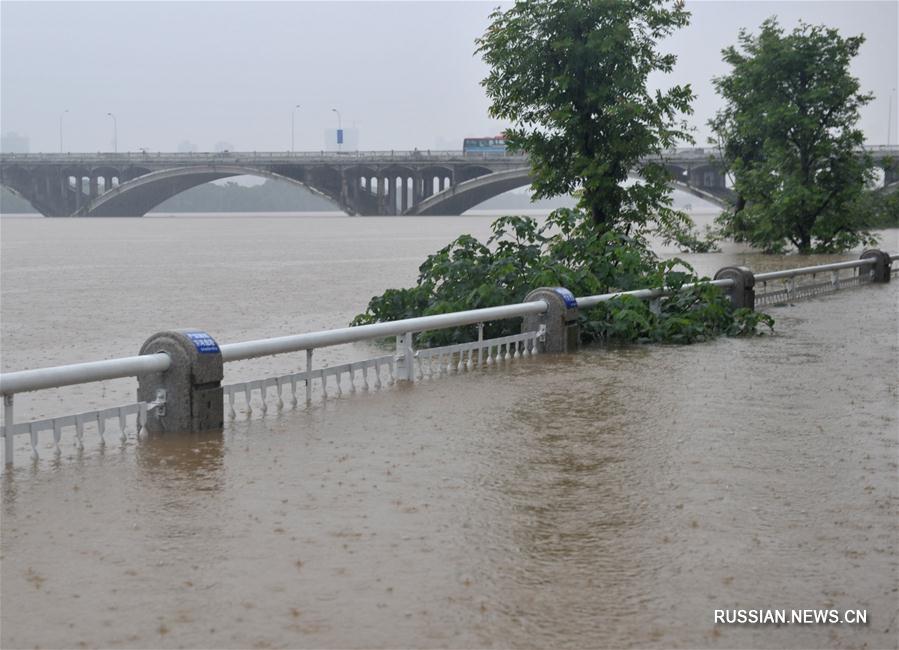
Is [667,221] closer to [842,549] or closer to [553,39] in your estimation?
[553,39]

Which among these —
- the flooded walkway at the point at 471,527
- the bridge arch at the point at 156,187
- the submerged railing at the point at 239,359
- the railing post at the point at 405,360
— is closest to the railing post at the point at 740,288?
the submerged railing at the point at 239,359

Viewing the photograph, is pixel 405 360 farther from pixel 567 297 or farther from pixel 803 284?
pixel 803 284

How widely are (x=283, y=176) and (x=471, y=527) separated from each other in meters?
111

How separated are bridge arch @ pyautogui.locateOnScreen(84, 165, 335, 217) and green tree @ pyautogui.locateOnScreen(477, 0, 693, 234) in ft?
315

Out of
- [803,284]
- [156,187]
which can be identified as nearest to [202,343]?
[803,284]

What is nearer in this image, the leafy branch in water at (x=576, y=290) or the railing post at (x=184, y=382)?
the railing post at (x=184, y=382)

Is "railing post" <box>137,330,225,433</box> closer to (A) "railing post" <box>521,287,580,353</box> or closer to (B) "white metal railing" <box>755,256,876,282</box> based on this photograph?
(A) "railing post" <box>521,287,580,353</box>

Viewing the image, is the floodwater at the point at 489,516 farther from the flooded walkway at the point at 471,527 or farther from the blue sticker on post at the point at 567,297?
the blue sticker on post at the point at 567,297

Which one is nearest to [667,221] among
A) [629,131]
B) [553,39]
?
[629,131]

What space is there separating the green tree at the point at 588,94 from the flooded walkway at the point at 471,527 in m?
10.7

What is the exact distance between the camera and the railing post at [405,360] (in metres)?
10.6

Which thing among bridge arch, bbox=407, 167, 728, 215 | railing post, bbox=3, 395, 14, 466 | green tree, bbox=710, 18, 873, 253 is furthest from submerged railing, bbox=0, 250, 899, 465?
bridge arch, bbox=407, 167, 728, 215

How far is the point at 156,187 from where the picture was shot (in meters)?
120

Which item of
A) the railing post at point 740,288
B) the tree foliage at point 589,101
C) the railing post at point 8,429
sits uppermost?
the tree foliage at point 589,101
